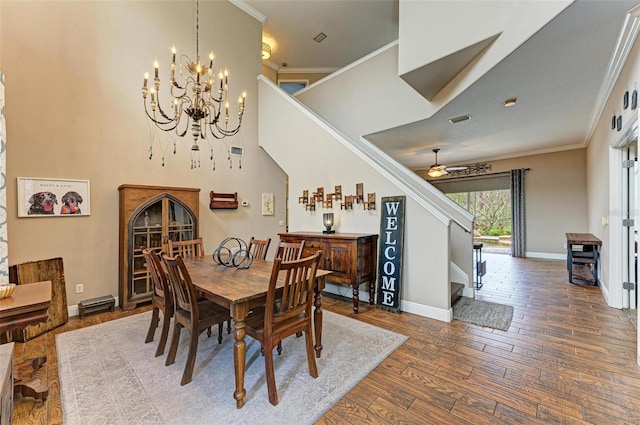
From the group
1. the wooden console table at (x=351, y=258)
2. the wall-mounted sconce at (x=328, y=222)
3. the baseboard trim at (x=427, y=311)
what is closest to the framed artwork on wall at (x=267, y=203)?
the wall-mounted sconce at (x=328, y=222)

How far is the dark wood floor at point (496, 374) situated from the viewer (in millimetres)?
1747

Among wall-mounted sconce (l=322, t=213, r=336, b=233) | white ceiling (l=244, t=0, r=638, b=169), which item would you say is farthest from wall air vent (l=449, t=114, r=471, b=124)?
wall-mounted sconce (l=322, t=213, r=336, b=233)

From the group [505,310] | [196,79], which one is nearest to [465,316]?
[505,310]

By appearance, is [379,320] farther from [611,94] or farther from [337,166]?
[611,94]

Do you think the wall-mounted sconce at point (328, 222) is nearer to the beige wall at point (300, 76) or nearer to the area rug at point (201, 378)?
the area rug at point (201, 378)

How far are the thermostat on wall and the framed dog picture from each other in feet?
7.33

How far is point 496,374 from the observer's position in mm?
2154

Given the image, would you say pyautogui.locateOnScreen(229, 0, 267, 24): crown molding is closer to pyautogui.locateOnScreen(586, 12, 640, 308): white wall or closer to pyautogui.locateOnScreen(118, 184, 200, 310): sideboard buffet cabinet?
pyautogui.locateOnScreen(118, 184, 200, 310): sideboard buffet cabinet

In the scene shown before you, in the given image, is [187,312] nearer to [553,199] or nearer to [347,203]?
[347,203]

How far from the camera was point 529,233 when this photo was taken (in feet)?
24.2

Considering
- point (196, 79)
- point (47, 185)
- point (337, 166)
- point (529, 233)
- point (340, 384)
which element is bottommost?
point (340, 384)

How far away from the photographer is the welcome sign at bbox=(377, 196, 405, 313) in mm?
3490

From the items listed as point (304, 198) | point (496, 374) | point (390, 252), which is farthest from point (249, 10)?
point (496, 374)

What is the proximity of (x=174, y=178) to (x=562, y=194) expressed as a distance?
8.83 m
